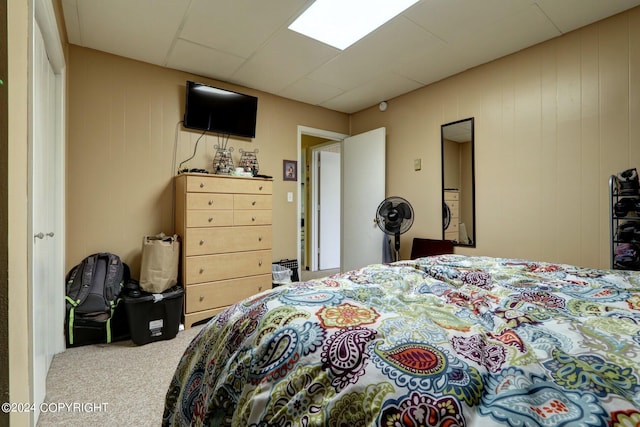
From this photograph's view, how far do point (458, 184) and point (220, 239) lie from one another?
2.37 meters

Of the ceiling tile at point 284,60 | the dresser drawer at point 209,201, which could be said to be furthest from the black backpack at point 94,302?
the ceiling tile at point 284,60

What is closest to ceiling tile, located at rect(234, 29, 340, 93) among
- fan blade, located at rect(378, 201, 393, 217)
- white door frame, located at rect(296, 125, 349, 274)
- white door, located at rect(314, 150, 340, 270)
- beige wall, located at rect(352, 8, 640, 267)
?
white door frame, located at rect(296, 125, 349, 274)

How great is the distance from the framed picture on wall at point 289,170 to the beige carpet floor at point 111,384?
2.07m

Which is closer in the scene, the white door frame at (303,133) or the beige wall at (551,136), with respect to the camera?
the beige wall at (551,136)

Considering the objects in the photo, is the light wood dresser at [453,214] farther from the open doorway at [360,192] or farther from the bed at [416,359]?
the bed at [416,359]

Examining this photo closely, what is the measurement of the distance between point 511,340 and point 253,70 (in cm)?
304

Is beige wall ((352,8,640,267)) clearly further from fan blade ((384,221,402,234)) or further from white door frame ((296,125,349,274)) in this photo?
white door frame ((296,125,349,274))

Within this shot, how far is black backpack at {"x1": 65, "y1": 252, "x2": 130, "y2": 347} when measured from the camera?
87.7 inches

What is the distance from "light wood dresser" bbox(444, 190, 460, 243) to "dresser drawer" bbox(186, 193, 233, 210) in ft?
7.12

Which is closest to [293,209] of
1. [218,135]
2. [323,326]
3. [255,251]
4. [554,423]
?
[255,251]

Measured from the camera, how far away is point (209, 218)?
266 cm

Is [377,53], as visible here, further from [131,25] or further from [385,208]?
[131,25]

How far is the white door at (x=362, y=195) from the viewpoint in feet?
12.0

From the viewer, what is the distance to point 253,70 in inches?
117
